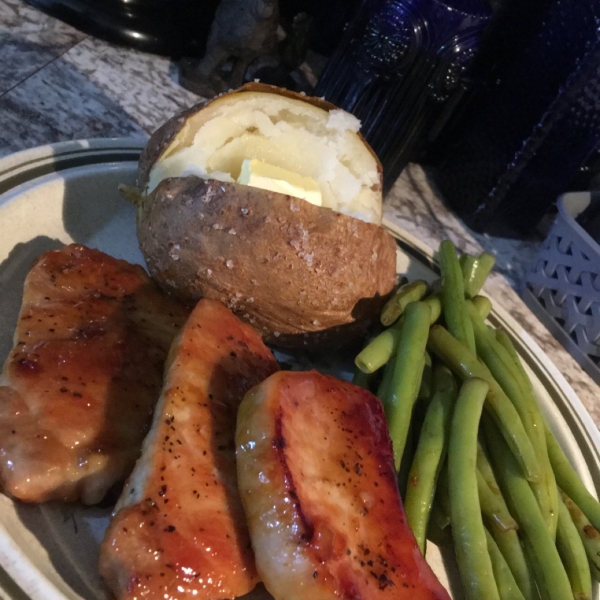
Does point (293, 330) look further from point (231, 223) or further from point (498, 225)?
point (498, 225)

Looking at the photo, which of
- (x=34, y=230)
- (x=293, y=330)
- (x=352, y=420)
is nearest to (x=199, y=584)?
(x=352, y=420)

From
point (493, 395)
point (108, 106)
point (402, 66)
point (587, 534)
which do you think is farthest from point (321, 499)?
point (108, 106)

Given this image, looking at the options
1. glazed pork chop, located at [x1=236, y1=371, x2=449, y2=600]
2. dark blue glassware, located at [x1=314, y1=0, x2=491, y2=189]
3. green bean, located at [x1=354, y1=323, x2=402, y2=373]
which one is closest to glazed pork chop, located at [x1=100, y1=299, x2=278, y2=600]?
glazed pork chop, located at [x1=236, y1=371, x2=449, y2=600]

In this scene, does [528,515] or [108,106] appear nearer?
[528,515]

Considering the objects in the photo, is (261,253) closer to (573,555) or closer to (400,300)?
(400,300)

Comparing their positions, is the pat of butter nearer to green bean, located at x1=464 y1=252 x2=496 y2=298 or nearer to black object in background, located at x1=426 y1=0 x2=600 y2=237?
green bean, located at x1=464 y1=252 x2=496 y2=298

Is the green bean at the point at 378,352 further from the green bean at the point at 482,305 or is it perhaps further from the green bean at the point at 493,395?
the green bean at the point at 482,305
